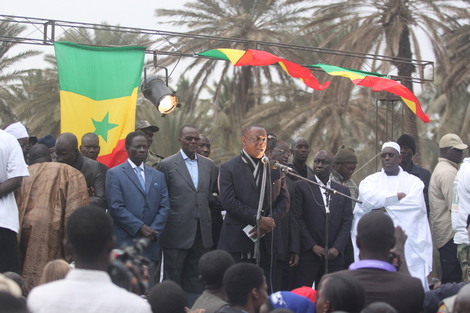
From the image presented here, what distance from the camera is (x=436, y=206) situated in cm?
1075

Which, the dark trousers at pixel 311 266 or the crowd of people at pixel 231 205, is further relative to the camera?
the dark trousers at pixel 311 266

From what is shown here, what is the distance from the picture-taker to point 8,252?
8.09 metres

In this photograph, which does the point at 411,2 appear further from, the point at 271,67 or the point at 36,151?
the point at 36,151

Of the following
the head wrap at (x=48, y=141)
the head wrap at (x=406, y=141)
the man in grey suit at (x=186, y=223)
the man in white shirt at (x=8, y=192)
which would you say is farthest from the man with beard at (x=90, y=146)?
the head wrap at (x=406, y=141)

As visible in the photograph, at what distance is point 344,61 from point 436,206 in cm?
964

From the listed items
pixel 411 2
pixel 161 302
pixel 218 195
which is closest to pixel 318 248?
pixel 218 195

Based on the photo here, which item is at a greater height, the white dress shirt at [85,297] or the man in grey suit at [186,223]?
the white dress shirt at [85,297]

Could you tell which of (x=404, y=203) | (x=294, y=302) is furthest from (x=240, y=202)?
(x=294, y=302)

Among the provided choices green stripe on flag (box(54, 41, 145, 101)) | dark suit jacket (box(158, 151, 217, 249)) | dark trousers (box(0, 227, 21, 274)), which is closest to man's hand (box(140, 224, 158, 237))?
dark suit jacket (box(158, 151, 217, 249))

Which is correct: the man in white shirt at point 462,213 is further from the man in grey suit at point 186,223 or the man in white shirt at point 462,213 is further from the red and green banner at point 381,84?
the red and green banner at point 381,84

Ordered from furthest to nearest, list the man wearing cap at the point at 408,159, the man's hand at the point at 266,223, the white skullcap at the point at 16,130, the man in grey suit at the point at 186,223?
the man wearing cap at the point at 408,159 < the man in grey suit at the point at 186,223 < the white skullcap at the point at 16,130 < the man's hand at the point at 266,223

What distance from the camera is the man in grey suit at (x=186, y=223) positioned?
32.4ft

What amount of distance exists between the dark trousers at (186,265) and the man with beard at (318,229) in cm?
123

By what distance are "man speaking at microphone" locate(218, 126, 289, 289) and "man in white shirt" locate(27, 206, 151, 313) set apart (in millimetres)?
5392
